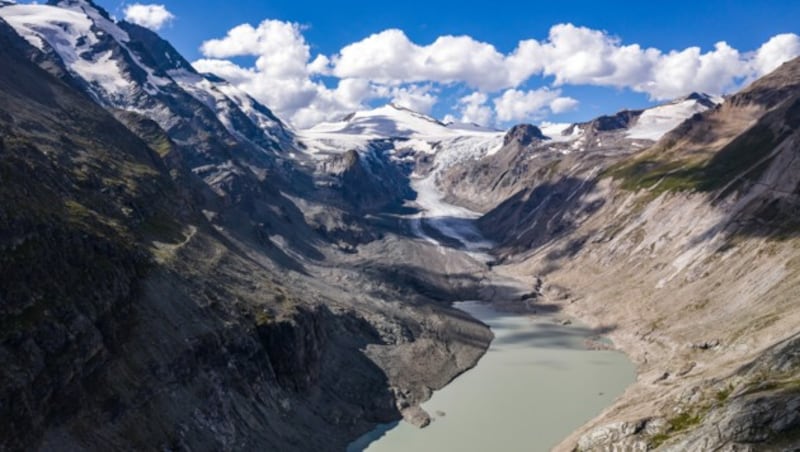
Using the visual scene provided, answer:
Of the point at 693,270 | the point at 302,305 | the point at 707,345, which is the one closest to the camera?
the point at 707,345

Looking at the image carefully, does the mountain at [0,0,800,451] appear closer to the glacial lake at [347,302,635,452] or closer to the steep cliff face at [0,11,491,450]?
the steep cliff face at [0,11,491,450]

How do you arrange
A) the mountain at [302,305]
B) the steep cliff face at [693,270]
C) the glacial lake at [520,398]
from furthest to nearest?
the glacial lake at [520,398] → the steep cliff face at [693,270] → the mountain at [302,305]

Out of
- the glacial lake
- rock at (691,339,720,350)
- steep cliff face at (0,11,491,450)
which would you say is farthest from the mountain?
the glacial lake

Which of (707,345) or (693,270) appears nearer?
(707,345)

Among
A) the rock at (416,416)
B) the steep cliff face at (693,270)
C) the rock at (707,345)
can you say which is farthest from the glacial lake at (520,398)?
the rock at (707,345)

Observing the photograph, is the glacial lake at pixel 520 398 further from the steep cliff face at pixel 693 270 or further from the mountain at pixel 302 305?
the steep cliff face at pixel 693 270

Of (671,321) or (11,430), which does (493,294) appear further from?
(11,430)

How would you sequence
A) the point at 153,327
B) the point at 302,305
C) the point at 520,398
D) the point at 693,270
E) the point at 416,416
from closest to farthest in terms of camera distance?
the point at 153,327 → the point at 416,416 → the point at 520,398 → the point at 302,305 → the point at 693,270

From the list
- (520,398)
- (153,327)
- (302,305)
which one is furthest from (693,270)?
(153,327)

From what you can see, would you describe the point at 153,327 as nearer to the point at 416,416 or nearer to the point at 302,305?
the point at 302,305
